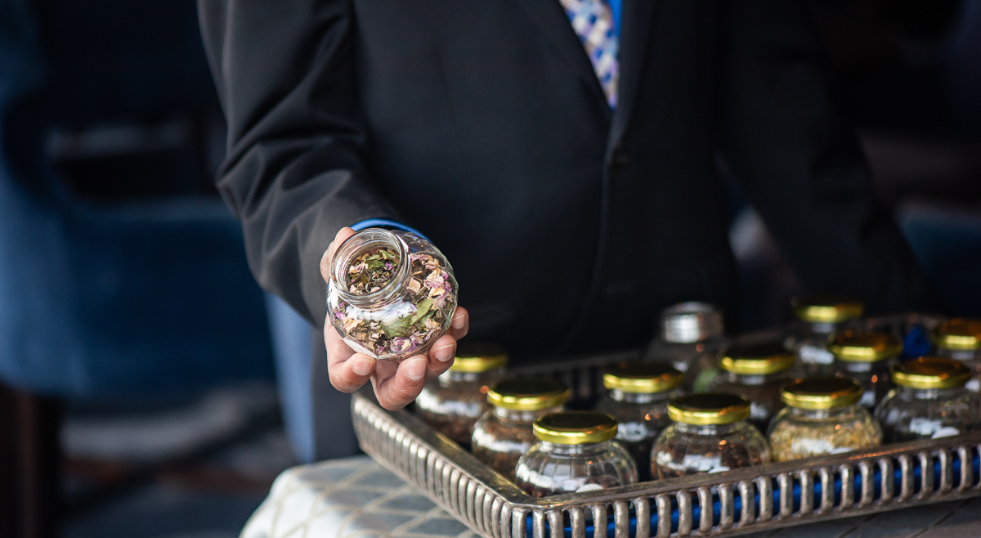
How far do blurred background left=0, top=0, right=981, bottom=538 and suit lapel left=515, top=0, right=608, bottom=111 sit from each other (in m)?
0.64

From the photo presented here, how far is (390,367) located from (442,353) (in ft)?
0.14

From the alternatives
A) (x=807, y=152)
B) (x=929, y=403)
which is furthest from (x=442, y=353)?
(x=807, y=152)

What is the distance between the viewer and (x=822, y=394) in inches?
29.4

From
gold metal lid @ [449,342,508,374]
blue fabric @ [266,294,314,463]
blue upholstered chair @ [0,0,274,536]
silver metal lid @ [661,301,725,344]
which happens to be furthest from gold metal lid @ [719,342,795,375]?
blue upholstered chair @ [0,0,274,536]

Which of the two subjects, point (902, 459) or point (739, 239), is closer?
point (902, 459)

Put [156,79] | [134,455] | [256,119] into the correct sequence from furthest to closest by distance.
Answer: [134,455]
[156,79]
[256,119]

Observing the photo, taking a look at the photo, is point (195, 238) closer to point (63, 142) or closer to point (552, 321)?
point (63, 142)

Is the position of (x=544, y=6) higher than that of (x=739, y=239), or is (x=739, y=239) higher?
(x=544, y=6)

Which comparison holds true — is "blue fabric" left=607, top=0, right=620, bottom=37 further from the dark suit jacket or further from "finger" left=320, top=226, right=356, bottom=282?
"finger" left=320, top=226, right=356, bottom=282

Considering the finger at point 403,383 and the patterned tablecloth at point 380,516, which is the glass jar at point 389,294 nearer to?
the finger at point 403,383

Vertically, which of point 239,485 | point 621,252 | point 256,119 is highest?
point 256,119

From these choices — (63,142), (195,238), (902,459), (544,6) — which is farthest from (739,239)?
(63,142)

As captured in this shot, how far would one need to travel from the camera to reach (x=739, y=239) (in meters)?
2.46

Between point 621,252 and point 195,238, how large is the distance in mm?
1544
